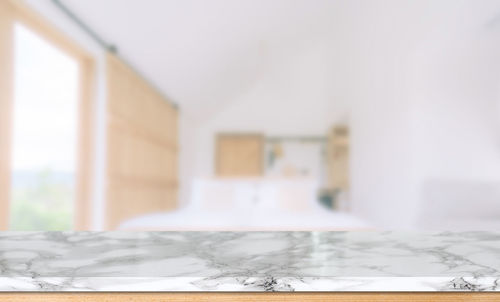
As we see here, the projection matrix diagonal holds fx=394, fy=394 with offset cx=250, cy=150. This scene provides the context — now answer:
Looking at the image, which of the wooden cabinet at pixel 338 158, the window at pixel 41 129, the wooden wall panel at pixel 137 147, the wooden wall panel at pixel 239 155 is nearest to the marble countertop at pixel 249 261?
the window at pixel 41 129

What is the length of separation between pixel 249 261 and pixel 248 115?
6.14 ft

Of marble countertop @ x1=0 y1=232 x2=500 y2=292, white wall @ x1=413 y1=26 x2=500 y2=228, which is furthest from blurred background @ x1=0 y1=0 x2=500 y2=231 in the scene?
marble countertop @ x1=0 y1=232 x2=500 y2=292

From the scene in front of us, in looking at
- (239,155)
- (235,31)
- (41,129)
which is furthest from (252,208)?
(41,129)

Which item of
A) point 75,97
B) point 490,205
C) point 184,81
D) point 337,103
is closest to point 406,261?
point 490,205

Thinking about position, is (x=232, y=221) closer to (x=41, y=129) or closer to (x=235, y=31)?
(x=41, y=129)

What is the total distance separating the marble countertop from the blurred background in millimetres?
109

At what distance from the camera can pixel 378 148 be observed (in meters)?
2.22

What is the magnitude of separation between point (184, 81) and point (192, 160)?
49cm

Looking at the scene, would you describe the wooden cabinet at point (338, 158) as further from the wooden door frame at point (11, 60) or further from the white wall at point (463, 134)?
the wooden door frame at point (11, 60)

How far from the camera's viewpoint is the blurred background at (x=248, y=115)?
0.96 metres

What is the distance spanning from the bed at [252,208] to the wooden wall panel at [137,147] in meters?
0.11

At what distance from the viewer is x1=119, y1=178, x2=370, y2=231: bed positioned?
5.34ft

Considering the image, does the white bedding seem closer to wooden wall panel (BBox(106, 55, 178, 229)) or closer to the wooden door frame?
wooden wall panel (BBox(106, 55, 178, 229))

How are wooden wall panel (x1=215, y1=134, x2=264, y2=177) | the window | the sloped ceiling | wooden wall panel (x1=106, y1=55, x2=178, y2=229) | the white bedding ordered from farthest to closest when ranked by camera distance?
wooden wall panel (x1=215, y1=134, x2=264, y2=177), wooden wall panel (x1=106, y1=55, x2=178, y2=229), the white bedding, the sloped ceiling, the window
